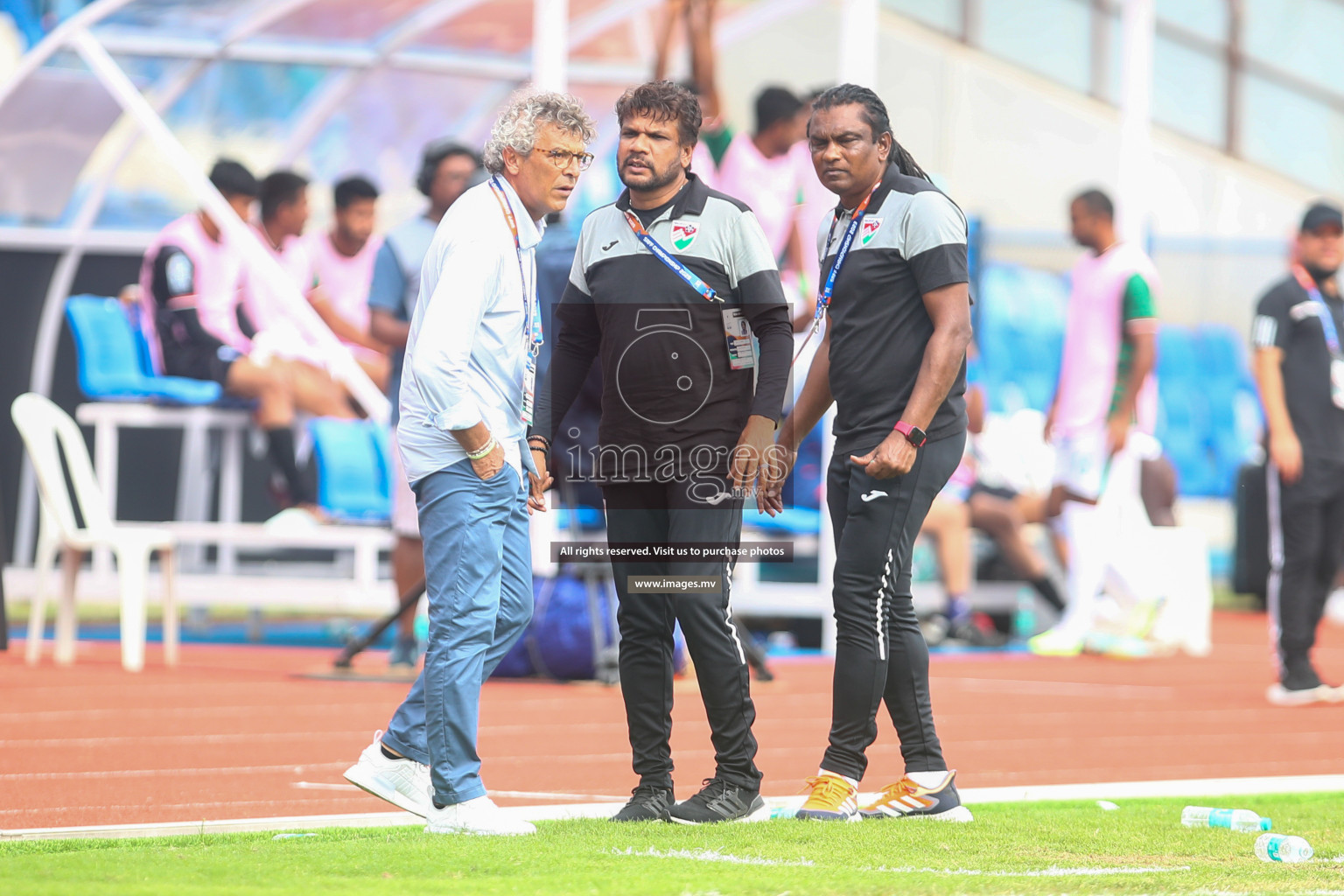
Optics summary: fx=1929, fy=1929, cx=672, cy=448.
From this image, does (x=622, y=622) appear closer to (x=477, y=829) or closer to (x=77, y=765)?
(x=477, y=829)

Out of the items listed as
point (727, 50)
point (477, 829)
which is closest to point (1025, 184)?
point (727, 50)

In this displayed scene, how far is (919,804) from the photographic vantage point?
5.72 meters

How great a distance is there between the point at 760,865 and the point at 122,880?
1.51 meters

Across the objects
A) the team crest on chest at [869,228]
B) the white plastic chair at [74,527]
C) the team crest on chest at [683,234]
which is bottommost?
the white plastic chair at [74,527]

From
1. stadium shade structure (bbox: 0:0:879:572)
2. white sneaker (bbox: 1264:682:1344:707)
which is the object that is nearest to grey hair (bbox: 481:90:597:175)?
white sneaker (bbox: 1264:682:1344:707)

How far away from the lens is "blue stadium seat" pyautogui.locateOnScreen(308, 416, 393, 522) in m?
11.7

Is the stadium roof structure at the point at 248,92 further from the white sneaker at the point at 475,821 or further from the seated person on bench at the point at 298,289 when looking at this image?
the white sneaker at the point at 475,821

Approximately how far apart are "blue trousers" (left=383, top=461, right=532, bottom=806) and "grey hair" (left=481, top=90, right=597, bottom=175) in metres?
0.87

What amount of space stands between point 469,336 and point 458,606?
0.73 meters

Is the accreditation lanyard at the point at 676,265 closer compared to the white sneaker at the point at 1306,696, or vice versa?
the accreditation lanyard at the point at 676,265

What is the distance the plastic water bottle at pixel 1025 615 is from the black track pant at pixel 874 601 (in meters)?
7.99

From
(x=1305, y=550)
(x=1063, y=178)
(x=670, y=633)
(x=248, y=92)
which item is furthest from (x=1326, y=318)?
(x=1063, y=178)

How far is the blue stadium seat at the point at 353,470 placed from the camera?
38.3 ft

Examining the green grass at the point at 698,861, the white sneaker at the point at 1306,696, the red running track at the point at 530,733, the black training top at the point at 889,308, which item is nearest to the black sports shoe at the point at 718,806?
the green grass at the point at 698,861
